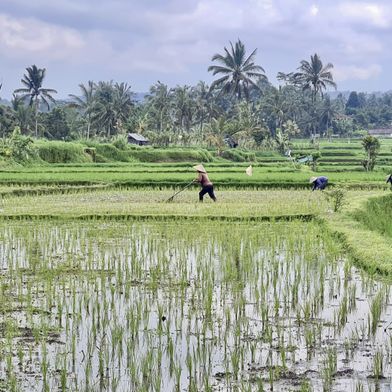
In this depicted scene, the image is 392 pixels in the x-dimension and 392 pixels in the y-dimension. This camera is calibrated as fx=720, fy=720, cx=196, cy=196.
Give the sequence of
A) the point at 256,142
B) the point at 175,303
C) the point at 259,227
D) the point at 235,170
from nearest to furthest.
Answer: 1. the point at 175,303
2. the point at 259,227
3. the point at 235,170
4. the point at 256,142

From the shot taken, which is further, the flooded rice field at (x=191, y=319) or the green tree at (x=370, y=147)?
the green tree at (x=370, y=147)

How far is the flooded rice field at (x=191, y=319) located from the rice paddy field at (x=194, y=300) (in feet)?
0.05

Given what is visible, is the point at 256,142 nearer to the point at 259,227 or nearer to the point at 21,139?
the point at 21,139

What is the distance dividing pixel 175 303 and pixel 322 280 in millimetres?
1313

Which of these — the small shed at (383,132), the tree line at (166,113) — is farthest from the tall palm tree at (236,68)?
the small shed at (383,132)

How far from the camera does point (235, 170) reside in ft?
71.3

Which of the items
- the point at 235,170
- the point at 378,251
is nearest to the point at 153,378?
the point at 378,251

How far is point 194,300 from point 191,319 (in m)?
0.52

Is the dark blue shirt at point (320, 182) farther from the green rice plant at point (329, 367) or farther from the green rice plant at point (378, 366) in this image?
the green rice plant at point (378, 366)

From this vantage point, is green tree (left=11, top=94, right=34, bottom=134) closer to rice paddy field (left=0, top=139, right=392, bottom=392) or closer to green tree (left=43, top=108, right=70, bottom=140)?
green tree (left=43, top=108, right=70, bottom=140)

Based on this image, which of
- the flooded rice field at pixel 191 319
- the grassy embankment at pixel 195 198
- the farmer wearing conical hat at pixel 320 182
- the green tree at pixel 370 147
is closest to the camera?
the flooded rice field at pixel 191 319

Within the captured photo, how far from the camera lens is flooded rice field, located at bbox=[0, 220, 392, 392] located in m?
3.87

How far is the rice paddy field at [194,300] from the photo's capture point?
3.92m

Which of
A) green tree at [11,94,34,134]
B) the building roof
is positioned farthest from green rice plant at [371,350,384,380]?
the building roof
